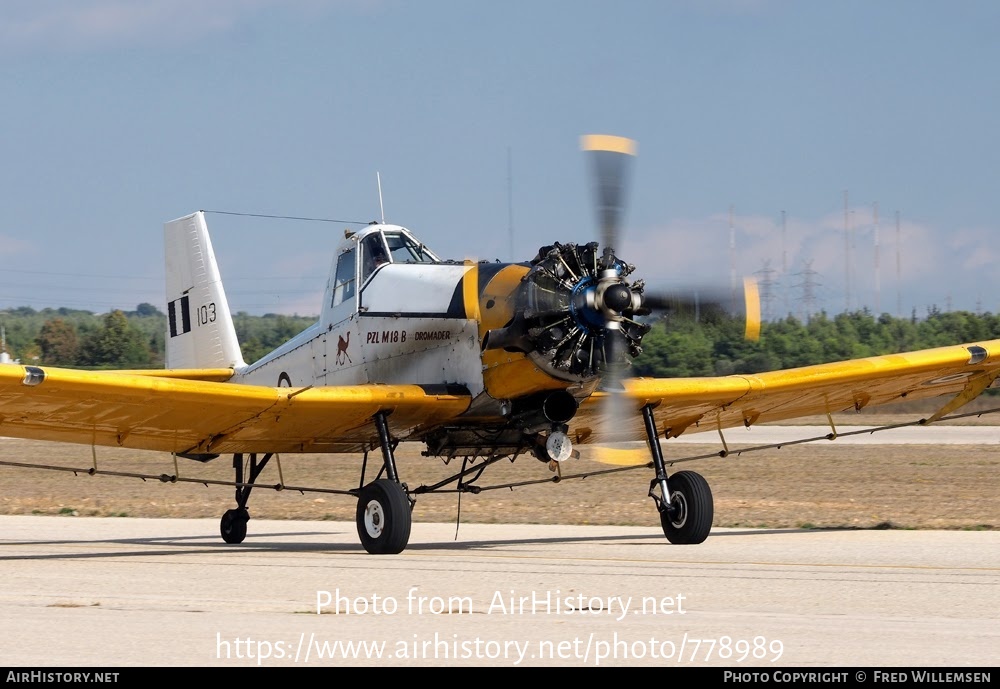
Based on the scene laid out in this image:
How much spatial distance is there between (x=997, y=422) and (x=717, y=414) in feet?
130

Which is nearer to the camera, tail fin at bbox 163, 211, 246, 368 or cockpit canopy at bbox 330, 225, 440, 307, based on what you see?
cockpit canopy at bbox 330, 225, 440, 307

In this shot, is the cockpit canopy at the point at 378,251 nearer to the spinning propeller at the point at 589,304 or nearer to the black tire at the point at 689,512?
the spinning propeller at the point at 589,304

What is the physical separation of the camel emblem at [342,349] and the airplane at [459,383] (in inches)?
1.4

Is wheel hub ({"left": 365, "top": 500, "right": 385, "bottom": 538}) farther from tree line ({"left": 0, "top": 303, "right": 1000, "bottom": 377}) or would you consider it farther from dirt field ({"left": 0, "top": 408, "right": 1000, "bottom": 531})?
tree line ({"left": 0, "top": 303, "right": 1000, "bottom": 377})

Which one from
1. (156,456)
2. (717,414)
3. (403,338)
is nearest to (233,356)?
(403,338)

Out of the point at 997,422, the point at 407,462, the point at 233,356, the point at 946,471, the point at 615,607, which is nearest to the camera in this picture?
the point at 615,607

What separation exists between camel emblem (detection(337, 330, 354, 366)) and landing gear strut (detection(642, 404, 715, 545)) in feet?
12.7

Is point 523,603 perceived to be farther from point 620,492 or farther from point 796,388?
point 620,492

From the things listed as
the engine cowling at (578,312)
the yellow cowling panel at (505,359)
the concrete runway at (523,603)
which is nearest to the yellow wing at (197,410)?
the yellow cowling panel at (505,359)

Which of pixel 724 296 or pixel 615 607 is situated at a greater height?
pixel 724 296

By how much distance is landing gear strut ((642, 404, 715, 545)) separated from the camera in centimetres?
1527

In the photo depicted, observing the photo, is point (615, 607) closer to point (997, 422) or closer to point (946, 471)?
point (946, 471)

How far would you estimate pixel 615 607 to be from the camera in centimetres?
976

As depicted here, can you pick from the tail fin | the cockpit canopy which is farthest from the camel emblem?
the tail fin
